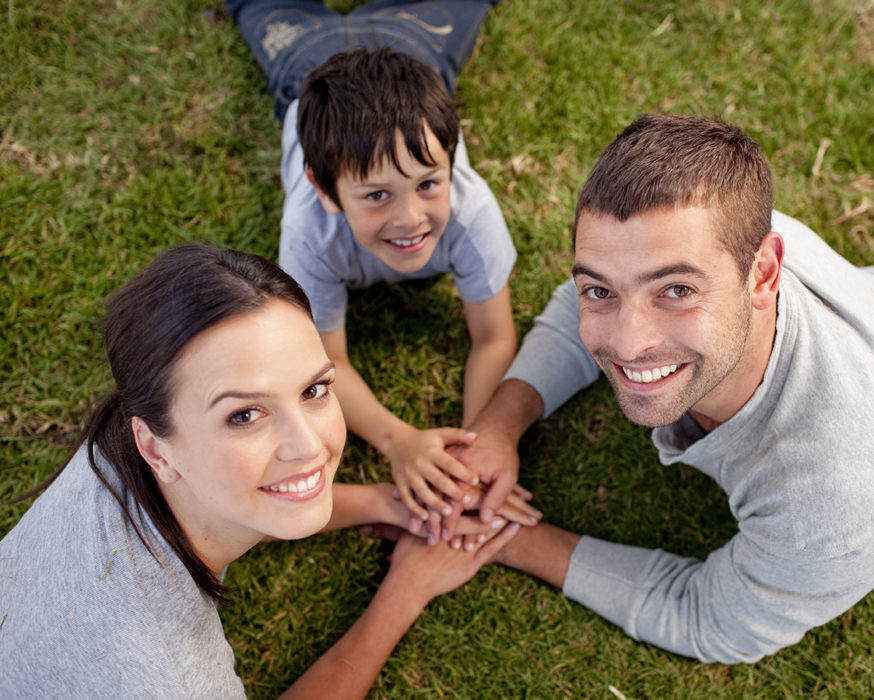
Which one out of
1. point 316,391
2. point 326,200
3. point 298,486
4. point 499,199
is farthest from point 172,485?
point 499,199

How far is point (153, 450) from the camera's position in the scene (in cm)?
212

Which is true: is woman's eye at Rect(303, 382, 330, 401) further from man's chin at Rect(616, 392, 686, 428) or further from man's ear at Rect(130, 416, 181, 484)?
man's chin at Rect(616, 392, 686, 428)

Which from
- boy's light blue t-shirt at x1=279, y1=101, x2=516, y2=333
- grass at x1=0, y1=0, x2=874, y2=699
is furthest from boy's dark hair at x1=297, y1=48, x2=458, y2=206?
grass at x1=0, y1=0, x2=874, y2=699

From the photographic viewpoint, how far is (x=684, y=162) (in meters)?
2.07

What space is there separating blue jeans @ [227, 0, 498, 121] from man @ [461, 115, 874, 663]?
1.78m

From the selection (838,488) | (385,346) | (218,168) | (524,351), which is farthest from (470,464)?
(218,168)

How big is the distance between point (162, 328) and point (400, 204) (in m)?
1.01

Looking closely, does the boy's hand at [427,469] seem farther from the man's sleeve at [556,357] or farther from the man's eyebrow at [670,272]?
the man's eyebrow at [670,272]

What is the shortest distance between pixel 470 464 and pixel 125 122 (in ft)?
8.24

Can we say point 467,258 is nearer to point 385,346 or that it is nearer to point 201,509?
point 385,346

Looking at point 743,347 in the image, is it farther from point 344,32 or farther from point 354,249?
point 344,32

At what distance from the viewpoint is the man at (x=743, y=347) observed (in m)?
2.06

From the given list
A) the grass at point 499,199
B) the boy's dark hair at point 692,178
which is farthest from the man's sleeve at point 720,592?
the boy's dark hair at point 692,178

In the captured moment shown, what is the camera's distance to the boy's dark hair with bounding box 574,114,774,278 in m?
2.05
